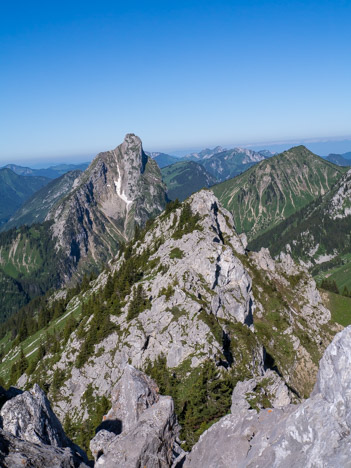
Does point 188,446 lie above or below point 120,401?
below

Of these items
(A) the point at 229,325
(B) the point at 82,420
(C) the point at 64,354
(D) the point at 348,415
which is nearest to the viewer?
(D) the point at 348,415

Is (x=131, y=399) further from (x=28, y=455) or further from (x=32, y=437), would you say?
(x=28, y=455)

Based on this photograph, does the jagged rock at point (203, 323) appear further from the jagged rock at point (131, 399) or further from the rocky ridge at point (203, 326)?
the jagged rock at point (131, 399)

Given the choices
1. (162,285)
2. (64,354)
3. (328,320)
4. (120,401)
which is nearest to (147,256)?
(162,285)

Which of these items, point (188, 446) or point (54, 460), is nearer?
point (54, 460)

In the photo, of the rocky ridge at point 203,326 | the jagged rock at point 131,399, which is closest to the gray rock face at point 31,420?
the jagged rock at point 131,399

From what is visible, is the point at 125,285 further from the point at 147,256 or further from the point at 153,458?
the point at 153,458
